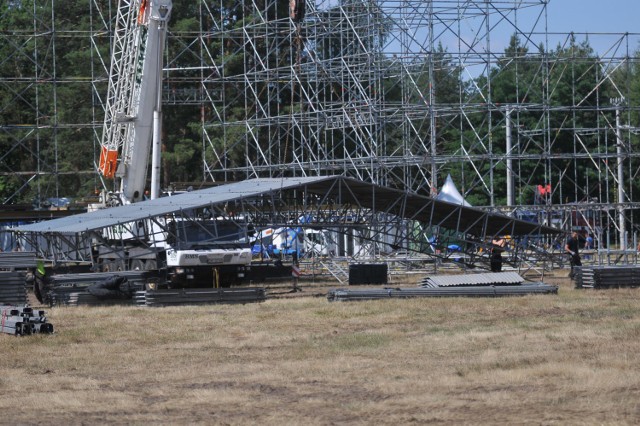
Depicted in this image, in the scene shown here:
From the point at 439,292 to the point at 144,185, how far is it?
12246mm

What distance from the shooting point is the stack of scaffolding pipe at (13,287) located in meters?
25.2

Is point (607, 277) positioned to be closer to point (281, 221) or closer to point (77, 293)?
point (281, 221)

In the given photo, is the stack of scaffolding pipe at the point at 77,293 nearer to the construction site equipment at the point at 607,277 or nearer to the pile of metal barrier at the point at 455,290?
the pile of metal barrier at the point at 455,290

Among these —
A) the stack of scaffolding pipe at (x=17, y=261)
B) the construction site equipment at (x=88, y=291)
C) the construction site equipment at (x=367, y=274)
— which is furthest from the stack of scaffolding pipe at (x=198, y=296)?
the construction site equipment at (x=367, y=274)

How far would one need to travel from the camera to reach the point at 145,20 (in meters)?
34.9

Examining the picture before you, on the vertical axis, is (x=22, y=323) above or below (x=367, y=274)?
below

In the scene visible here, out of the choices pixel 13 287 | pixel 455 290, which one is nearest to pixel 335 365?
pixel 455 290

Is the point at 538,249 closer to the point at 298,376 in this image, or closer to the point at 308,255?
the point at 308,255

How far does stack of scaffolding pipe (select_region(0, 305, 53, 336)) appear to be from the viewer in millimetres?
20359

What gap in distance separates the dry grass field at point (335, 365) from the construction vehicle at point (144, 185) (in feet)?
14.4

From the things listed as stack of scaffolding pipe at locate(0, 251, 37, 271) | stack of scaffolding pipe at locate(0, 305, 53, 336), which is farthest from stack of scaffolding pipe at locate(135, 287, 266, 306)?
stack of scaffolding pipe at locate(0, 305, 53, 336)

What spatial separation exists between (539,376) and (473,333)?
478 centimetres

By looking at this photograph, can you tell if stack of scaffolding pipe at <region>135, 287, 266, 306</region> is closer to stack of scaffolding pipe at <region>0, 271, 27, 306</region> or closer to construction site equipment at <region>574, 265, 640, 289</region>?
stack of scaffolding pipe at <region>0, 271, 27, 306</region>

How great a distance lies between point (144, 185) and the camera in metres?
35.8
